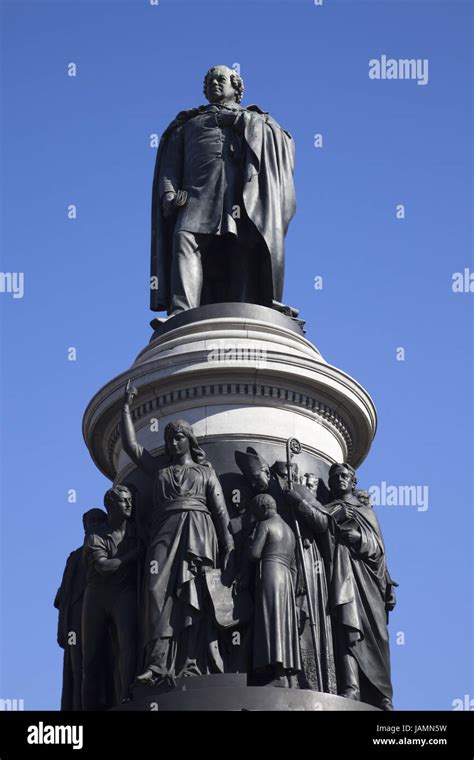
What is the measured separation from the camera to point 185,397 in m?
20.9

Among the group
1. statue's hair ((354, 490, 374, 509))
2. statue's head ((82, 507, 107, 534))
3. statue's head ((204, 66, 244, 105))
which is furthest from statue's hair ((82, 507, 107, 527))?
statue's head ((204, 66, 244, 105))

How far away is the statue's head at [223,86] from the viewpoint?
2545 cm

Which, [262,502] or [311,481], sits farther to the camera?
[311,481]

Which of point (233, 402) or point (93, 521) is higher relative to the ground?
point (233, 402)

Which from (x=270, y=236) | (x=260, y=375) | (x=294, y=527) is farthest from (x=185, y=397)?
(x=270, y=236)

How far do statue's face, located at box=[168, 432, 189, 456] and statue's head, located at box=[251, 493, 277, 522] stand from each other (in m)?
1.16

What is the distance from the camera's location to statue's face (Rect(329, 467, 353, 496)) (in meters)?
20.3

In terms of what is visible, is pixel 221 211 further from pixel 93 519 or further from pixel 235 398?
pixel 93 519

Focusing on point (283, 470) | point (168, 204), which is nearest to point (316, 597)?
point (283, 470)

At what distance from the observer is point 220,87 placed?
25.5 m

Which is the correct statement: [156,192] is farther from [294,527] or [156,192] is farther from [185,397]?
[294,527]

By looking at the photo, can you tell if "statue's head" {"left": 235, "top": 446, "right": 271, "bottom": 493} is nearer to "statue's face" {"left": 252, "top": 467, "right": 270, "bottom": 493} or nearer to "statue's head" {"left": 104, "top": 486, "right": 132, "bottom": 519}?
"statue's face" {"left": 252, "top": 467, "right": 270, "bottom": 493}

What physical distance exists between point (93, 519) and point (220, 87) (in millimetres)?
8750
